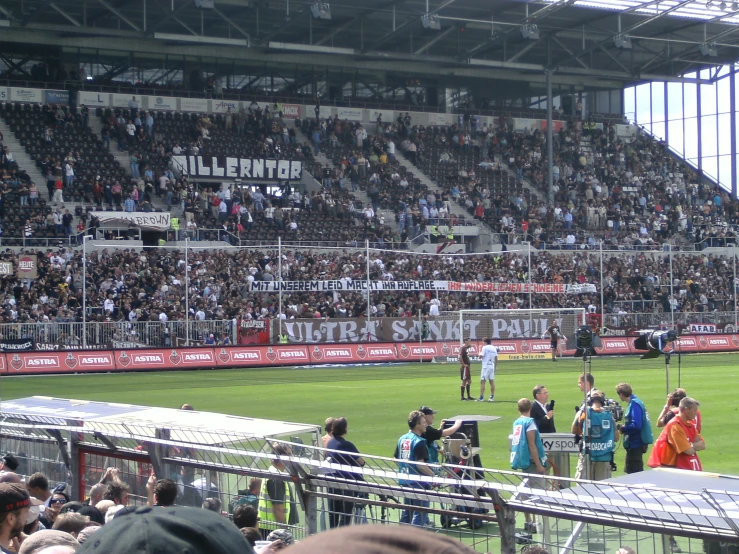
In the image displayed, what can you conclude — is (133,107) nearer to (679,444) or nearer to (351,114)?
(351,114)

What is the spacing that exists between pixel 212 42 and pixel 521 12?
60.2ft

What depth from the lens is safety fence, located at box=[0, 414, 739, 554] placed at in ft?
17.7

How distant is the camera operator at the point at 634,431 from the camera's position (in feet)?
45.8

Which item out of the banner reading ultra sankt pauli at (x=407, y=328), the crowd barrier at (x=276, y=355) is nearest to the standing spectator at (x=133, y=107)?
the banner reading ultra sankt pauli at (x=407, y=328)

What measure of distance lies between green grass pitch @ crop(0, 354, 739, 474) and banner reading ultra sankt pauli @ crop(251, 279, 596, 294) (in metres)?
4.70

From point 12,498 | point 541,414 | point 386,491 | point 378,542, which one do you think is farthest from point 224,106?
point 378,542

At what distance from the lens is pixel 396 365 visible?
41.3 metres

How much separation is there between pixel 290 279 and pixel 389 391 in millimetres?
17036

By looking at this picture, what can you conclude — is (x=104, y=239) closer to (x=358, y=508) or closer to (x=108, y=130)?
(x=108, y=130)

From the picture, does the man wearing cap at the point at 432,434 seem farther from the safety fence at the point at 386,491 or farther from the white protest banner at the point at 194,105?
the white protest banner at the point at 194,105

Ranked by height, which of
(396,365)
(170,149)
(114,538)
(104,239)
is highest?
(170,149)

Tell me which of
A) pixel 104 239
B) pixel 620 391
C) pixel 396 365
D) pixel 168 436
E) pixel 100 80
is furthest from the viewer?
pixel 100 80

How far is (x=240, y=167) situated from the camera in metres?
56.8

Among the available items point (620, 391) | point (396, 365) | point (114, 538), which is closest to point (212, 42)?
point (396, 365)
